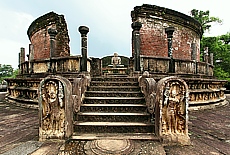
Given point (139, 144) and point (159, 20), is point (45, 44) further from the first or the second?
point (139, 144)

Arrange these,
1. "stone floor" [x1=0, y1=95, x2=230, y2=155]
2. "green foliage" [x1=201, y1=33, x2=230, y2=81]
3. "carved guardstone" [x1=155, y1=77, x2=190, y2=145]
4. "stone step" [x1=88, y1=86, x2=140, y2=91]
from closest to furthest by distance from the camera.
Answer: "stone floor" [x1=0, y1=95, x2=230, y2=155] → "carved guardstone" [x1=155, y1=77, x2=190, y2=145] → "stone step" [x1=88, y1=86, x2=140, y2=91] → "green foliage" [x1=201, y1=33, x2=230, y2=81]

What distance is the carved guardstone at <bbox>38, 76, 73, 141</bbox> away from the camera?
9.19 ft

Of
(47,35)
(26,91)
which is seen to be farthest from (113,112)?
(47,35)

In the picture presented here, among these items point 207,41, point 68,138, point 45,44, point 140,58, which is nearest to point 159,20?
point 140,58

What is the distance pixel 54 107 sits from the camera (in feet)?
9.23

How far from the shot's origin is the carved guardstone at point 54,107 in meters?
2.80

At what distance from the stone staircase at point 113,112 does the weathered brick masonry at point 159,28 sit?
672 centimetres

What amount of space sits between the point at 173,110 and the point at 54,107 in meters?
2.27

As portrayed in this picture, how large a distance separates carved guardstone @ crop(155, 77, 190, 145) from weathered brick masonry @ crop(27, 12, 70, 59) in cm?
996

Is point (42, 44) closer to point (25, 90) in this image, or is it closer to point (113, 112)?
point (25, 90)

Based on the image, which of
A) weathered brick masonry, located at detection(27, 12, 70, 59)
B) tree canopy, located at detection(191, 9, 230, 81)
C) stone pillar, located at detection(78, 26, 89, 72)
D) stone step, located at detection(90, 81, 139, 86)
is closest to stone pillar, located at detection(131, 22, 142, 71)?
stone step, located at detection(90, 81, 139, 86)

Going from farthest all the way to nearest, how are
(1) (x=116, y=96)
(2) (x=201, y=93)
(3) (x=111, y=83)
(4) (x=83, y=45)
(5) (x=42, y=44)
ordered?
1. (5) (x=42, y=44)
2. (4) (x=83, y=45)
3. (2) (x=201, y=93)
4. (3) (x=111, y=83)
5. (1) (x=116, y=96)

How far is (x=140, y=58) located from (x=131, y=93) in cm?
250

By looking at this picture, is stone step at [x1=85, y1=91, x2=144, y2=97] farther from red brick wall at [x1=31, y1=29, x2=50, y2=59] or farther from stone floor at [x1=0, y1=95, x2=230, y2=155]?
red brick wall at [x1=31, y1=29, x2=50, y2=59]
